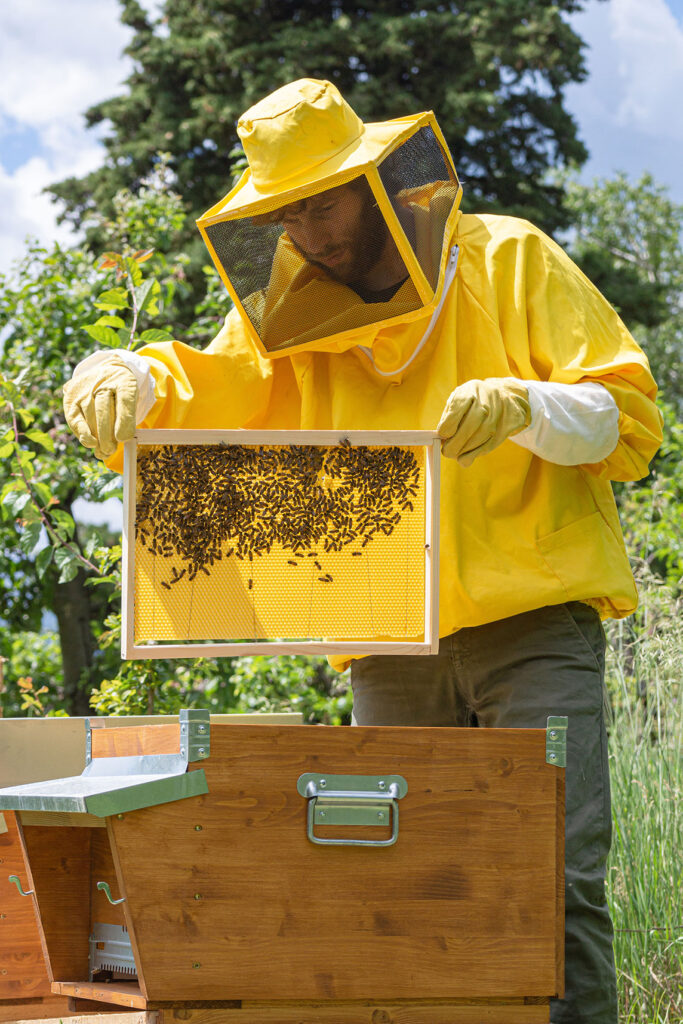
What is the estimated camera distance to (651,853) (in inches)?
143

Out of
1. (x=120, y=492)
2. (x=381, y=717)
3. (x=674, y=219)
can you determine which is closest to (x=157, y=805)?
(x=381, y=717)

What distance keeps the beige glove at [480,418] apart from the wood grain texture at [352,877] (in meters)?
0.67

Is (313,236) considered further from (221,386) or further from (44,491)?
(44,491)

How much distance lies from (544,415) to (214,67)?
42.8ft

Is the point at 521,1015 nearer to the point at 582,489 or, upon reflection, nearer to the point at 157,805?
the point at 157,805

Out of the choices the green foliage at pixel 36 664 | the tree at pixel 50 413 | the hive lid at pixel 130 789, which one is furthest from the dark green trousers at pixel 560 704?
the green foliage at pixel 36 664

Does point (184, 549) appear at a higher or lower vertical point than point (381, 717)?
higher

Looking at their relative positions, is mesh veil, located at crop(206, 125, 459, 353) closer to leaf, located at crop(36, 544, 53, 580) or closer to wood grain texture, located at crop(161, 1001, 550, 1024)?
wood grain texture, located at crop(161, 1001, 550, 1024)

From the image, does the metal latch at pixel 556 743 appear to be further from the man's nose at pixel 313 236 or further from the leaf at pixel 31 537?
the leaf at pixel 31 537

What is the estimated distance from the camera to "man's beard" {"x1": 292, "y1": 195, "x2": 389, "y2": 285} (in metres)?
2.54

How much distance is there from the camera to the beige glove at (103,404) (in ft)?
8.00

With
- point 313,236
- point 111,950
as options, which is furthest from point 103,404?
point 111,950

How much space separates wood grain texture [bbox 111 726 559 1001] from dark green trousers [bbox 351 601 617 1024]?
39cm

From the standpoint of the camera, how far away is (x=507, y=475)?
2.59 m
